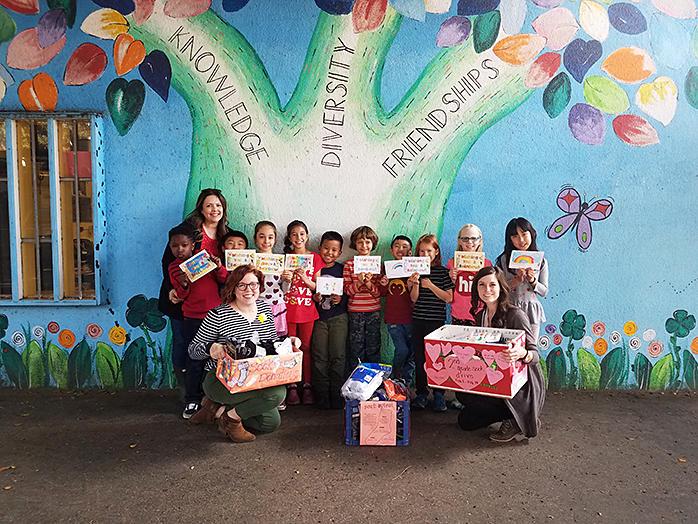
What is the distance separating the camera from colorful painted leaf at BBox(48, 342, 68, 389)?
201 inches

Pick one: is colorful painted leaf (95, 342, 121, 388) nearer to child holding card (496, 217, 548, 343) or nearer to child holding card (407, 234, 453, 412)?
child holding card (407, 234, 453, 412)

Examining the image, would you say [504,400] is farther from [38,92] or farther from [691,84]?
[38,92]

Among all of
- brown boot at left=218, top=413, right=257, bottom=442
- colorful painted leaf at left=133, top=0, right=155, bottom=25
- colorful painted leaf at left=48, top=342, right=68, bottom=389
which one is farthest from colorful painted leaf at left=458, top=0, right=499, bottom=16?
colorful painted leaf at left=48, top=342, right=68, bottom=389

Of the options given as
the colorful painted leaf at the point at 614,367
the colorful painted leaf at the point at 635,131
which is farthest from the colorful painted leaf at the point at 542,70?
the colorful painted leaf at the point at 614,367

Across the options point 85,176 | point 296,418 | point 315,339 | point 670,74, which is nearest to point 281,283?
point 315,339

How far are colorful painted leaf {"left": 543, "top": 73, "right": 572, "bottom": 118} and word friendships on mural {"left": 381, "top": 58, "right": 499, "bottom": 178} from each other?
507mm

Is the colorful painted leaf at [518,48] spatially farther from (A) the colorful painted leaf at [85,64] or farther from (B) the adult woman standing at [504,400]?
(A) the colorful painted leaf at [85,64]

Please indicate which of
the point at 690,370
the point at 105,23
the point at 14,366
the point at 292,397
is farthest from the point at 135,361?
the point at 690,370

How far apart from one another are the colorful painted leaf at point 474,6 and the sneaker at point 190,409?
13.6ft

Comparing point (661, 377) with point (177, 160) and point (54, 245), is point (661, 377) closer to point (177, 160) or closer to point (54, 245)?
point (177, 160)

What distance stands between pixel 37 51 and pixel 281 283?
3.06m

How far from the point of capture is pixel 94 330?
5121 mm

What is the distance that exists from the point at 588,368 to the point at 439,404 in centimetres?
158

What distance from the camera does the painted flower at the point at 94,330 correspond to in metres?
5.12
